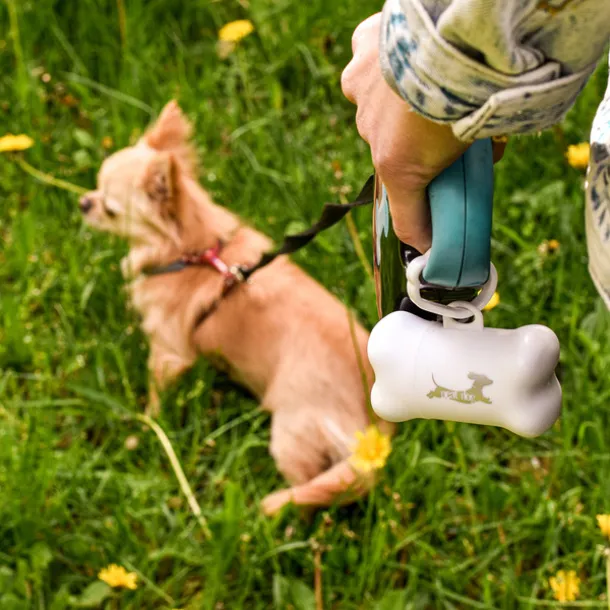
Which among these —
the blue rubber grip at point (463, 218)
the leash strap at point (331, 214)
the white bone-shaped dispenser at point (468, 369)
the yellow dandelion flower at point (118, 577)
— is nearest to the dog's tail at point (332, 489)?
the yellow dandelion flower at point (118, 577)

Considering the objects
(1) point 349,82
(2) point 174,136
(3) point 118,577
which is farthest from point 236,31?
(1) point 349,82

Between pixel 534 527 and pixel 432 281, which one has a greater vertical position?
pixel 432 281

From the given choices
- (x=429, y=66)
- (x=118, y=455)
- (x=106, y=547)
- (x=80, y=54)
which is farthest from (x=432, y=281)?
(x=80, y=54)

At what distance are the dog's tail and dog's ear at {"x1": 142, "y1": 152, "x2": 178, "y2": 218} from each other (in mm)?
757

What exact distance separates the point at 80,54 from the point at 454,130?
7.71 feet

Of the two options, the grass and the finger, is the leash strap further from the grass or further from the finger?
the grass

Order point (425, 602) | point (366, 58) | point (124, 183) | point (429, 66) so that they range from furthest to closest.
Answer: point (124, 183) → point (425, 602) → point (366, 58) → point (429, 66)

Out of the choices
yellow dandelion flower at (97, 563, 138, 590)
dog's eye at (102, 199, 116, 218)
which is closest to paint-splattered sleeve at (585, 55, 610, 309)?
yellow dandelion flower at (97, 563, 138, 590)

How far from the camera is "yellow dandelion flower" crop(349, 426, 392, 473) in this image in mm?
1593

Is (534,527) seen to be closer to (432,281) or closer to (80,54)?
(432,281)

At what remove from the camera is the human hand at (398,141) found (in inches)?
31.1

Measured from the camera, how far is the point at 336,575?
65.5 inches

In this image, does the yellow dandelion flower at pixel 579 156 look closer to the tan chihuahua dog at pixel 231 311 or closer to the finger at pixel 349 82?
the tan chihuahua dog at pixel 231 311

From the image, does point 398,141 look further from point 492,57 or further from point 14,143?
point 14,143
